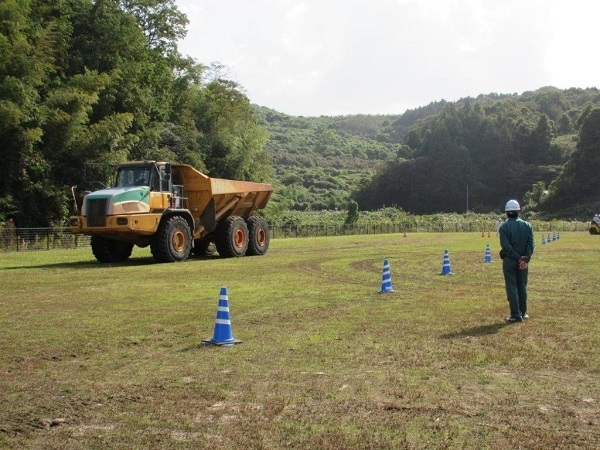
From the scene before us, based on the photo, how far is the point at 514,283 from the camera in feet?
39.2

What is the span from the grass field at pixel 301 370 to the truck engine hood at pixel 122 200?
20.8 feet

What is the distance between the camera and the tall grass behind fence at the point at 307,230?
37.6 m

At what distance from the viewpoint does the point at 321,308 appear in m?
14.0

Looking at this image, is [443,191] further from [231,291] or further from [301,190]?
[231,291]

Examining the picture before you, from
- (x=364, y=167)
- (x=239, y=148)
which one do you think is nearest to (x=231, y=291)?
(x=239, y=148)

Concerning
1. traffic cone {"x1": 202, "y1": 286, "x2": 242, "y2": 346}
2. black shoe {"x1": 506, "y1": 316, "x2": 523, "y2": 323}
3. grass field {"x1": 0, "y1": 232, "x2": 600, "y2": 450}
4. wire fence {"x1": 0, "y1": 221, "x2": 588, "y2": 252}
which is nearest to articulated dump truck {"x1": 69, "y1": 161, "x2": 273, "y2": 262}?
grass field {"x1": 0, "y1": 232, "x2": 600, "y2": 450}

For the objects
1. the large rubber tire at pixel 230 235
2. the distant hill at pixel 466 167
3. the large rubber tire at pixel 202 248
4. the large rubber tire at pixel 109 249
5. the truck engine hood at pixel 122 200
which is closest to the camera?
the truck engine hood at pixel 122 200

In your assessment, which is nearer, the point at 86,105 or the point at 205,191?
the point at 205,191

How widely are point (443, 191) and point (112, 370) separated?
128542mm

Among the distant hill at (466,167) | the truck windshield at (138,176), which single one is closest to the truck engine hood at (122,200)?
the truck windshield at (138,176)

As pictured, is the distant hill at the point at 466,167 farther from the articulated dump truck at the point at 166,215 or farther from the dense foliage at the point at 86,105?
the articulated dump truck at the point at 166,215

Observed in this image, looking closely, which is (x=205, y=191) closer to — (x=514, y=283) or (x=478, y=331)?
(x=514, y=283)

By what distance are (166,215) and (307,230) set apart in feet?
141

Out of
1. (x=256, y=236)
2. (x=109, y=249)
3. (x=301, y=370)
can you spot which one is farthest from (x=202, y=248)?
(x=301, y=370)
